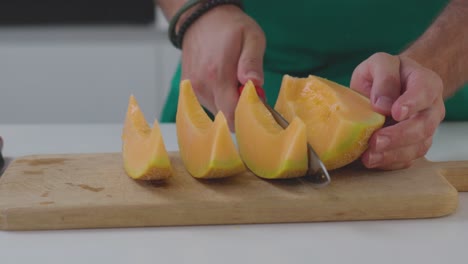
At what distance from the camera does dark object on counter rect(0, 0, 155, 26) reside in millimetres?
2715

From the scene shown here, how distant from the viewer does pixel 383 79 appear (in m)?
1.06

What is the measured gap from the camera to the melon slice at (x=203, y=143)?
38.7 inches

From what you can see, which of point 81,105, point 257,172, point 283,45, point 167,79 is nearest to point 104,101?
point 81,105

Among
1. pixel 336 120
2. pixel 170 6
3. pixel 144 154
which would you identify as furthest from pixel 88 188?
pixel 170 6

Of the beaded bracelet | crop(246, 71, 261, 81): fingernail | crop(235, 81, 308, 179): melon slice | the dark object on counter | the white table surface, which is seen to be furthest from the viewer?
the dark object on counter

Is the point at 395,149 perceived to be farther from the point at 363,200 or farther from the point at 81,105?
the point at 81,105

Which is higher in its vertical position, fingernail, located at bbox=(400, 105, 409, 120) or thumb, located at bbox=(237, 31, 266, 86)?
fingernail, located at bbox=(400, 105, 409, 120)

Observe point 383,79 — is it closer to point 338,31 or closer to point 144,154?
point 144,154

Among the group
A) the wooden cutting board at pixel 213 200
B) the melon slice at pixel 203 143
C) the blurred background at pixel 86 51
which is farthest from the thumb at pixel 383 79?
the blurred background at pixel 86 51

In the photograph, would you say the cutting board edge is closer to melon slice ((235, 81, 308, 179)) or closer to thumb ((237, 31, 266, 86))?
melon slice ((235, 81, 308, 179))

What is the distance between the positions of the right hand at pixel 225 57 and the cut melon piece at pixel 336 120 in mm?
104

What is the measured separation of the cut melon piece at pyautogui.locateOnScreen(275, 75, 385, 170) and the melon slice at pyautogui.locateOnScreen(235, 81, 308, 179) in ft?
0.18

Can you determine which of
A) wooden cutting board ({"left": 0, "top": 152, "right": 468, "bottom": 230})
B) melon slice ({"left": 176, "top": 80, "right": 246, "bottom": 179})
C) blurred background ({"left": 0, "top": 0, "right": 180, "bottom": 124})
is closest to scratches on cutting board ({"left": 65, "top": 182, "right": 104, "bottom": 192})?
wooden cutting board ({"left": 0, "top": 152, "right": 468, "bottom": 230})

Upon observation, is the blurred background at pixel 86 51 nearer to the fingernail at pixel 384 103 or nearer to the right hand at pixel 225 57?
the right hand at pixel 225 57
